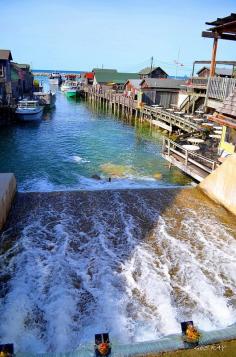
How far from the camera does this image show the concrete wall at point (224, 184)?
1372cm

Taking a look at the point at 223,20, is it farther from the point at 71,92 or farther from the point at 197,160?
the point at 71,92

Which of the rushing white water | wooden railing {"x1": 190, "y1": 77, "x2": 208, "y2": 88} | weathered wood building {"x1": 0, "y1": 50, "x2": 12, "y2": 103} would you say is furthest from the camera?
weathered wood building {"x1": 0, "y1": 50, "x2": 12, "y2": 103}

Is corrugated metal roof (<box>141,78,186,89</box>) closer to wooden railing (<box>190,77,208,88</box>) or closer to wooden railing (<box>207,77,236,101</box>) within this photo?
wooden railing (<box>190,77,208,88</box>)

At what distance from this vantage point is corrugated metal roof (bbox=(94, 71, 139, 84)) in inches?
3088

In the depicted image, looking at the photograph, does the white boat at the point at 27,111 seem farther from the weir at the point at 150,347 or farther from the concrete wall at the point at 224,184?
the weir at the point at 150,347

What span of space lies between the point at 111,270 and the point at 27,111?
3350cm

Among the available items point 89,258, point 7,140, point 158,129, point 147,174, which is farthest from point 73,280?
point 158,129

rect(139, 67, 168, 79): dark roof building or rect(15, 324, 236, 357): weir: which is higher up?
rect(139, 67, 168, 79): dark roof building

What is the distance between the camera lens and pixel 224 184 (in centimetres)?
1430

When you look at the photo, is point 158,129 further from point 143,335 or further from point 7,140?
point 143,335

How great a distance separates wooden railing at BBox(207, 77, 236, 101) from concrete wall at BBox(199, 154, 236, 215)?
446cm

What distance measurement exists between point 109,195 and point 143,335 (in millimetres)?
8178

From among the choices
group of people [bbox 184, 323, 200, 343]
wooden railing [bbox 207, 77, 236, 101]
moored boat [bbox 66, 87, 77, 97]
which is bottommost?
group of people [bbox 184, 323, 200, 343]

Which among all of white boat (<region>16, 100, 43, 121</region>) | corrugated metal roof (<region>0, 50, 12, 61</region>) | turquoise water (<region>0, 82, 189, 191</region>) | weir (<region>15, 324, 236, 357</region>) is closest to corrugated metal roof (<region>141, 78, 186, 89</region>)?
turquoise water (<region>0, 82, 189, 191</region>)
